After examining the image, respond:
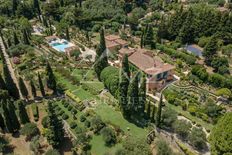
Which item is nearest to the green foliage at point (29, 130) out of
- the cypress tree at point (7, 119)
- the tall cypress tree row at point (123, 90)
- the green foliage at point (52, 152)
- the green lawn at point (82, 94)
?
the cypress tree at point (7, 119)

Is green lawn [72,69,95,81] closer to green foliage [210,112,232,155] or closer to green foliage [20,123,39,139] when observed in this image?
green foliage [20,123,39,139]

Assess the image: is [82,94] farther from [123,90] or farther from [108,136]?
[108,136]

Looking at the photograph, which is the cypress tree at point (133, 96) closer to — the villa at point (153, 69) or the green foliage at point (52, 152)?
the villa at point (153, 69)

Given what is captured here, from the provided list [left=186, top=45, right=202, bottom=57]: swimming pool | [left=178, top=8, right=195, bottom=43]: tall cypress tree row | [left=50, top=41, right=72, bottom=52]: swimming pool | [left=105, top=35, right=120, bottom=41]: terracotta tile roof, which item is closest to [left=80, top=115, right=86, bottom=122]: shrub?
[left=50, top=41, right=72, bottom=52]: swimming pool

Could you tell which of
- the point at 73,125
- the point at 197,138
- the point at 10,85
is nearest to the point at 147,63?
the point at 73,125

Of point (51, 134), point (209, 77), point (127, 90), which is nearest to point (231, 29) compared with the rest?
point (209, 77)

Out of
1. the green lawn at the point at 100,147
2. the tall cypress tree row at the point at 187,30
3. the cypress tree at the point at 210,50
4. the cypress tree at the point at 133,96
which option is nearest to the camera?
the green lawn at the point at 100,147
